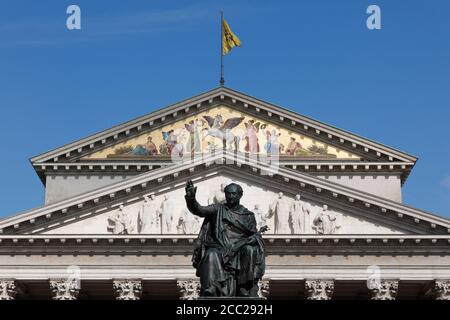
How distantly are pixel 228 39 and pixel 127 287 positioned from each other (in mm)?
21257

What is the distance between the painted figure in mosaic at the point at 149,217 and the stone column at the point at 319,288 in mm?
7402

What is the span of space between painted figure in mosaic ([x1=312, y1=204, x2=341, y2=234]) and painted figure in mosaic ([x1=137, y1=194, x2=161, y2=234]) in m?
7.39

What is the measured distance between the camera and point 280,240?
48.2 meters

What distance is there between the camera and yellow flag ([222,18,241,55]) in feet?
209

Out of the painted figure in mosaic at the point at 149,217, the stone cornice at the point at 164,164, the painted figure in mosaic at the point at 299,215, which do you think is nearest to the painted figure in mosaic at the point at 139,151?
the stone cornice at the point at 164,164

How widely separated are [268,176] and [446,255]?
9.05 meters

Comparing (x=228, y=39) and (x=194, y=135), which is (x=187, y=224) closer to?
(x=194, y=135)

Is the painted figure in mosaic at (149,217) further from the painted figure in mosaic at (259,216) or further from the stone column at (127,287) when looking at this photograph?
the painted figure in mosaic at (259,216)

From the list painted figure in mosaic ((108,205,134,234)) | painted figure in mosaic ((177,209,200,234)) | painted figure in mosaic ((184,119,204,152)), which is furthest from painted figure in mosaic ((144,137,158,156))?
painted figure in mosaic ((177,209,200,234))

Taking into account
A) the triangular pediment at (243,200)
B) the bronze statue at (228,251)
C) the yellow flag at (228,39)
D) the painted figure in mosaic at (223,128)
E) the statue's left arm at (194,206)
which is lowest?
the bronze statue at (228,251)

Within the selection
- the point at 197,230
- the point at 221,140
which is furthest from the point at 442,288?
the point at 221,140

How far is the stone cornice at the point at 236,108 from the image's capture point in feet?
192
